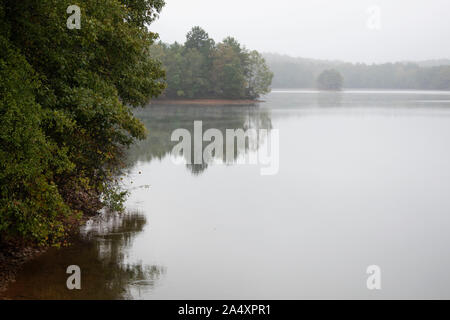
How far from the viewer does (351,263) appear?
13.0 meters

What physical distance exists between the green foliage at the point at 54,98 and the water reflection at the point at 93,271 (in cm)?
85

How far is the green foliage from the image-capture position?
31.6 feet

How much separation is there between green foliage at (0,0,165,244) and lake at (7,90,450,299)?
1.62 m

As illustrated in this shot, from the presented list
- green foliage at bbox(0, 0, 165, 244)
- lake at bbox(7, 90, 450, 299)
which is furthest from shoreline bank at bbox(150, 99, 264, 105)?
green foliage at bbox(0, 0, 165, 244)

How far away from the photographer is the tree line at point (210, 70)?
98188mm

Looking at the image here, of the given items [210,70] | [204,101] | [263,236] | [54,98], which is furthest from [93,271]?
[210,70]

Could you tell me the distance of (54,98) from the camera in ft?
36.2

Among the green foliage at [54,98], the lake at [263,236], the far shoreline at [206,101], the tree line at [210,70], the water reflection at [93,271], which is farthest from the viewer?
the tree line at [210,70]

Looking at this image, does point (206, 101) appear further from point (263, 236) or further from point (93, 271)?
point (93, 271)

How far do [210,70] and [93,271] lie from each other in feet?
301

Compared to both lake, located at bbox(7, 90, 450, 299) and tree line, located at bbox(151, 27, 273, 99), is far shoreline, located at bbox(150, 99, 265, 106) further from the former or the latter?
lake, located at bbox(7, 90, 450, 299)

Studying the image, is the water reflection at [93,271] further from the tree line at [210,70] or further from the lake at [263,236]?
the tree line at [210,70]

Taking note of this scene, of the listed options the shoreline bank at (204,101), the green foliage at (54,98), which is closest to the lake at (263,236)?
the green foliage at (54,98)

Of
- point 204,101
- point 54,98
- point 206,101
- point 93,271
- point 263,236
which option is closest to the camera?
point 54,98
